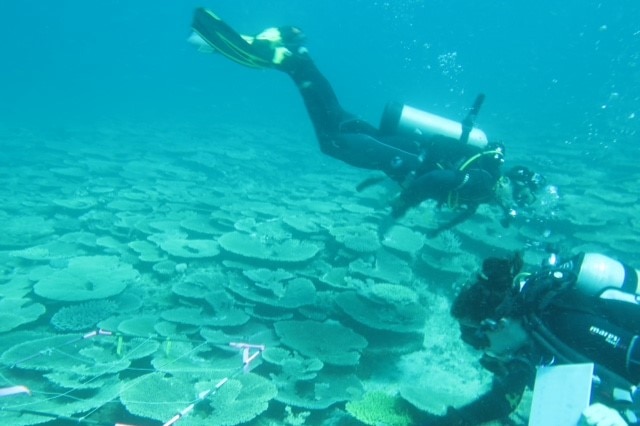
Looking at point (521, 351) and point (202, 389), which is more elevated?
point (521, 351)

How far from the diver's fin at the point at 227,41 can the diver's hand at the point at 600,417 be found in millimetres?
5425

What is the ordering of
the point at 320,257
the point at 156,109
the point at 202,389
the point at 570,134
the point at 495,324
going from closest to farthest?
the point at 495,324 → the point at 202,389 → the point at 320,257 → the point at 570,134 → the point at 156,109

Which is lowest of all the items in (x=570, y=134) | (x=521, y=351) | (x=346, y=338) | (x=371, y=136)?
(x=346, y=338)

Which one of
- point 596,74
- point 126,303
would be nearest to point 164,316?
point 126,303

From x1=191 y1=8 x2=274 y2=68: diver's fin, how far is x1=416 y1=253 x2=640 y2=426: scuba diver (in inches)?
173

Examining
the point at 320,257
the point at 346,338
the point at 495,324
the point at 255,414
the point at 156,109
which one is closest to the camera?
the point at 495,324

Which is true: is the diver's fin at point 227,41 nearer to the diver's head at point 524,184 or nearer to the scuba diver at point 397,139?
the scuba diver at point 397,139

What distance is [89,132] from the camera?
24562 mm

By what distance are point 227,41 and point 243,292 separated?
3.47 metres

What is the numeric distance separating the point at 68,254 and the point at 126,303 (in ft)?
8.63

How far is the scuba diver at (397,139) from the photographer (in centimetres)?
504

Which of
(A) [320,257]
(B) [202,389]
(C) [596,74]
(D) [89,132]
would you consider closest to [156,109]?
(D) [89,132]

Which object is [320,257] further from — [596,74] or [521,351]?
[596,74]

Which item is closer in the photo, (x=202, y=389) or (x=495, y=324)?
(x=495, y=324)
